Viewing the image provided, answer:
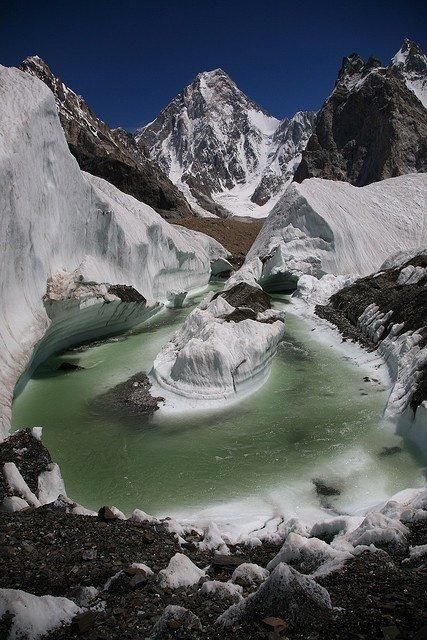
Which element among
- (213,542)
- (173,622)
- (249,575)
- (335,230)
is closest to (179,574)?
(249,575)

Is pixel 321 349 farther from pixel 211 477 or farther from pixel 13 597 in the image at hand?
pixel 13 597

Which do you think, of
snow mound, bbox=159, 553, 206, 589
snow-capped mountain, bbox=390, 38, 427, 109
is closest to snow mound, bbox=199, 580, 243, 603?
snow mound, bbox=159, 553, 206, 589

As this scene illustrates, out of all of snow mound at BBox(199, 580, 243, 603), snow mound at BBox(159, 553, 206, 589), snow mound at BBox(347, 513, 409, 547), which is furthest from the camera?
snow mound at BBox(347, 513, 409, 547)

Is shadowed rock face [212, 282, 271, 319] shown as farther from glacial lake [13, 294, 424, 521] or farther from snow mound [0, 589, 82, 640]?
snow mound [0, 589, 82, 640]

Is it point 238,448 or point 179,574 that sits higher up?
point 179,574

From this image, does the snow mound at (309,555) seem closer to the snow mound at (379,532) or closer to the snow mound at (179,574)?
the snow mound at (379,532)

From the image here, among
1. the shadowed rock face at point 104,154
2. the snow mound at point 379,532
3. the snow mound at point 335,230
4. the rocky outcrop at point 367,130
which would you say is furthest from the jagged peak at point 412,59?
the snow mound at point 379,532

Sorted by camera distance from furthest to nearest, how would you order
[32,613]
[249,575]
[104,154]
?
[104,154] → [249,575] → [32,613]

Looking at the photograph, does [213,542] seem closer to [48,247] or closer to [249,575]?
[249,575]
